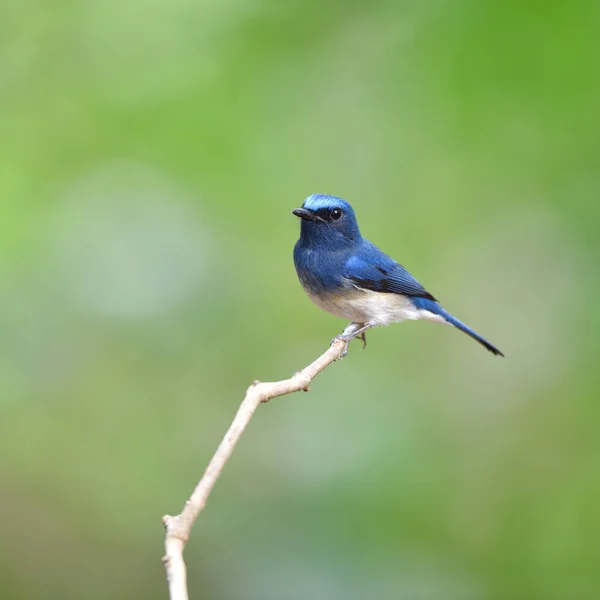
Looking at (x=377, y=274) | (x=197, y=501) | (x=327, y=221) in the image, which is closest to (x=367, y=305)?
(x=377, y=274)

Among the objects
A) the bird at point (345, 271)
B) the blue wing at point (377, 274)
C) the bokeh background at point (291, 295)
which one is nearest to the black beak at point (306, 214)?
the bird at point (345, 271)

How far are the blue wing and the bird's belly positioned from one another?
0.14ft

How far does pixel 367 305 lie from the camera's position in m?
4.32

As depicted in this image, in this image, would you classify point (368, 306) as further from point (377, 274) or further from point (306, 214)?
point (306, 214)

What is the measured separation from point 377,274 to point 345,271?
0.24m

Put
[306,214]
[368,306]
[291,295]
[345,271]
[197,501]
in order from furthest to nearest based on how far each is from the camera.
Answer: [291,295], [368,306], [345,271], [306,214], [197,501]

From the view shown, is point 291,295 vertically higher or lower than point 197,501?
higher

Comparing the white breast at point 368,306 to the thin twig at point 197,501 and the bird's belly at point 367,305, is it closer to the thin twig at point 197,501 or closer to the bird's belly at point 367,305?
the bird's belly at point 367,305

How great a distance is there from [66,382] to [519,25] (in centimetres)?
416

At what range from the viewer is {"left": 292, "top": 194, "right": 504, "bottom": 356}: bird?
162 inches

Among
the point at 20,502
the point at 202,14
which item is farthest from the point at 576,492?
the point at 202,14

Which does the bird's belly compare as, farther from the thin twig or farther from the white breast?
the thin twig

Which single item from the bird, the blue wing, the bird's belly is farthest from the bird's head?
the bird's belly

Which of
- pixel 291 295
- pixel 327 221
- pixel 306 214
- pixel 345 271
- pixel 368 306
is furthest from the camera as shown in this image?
pixel 291 295
